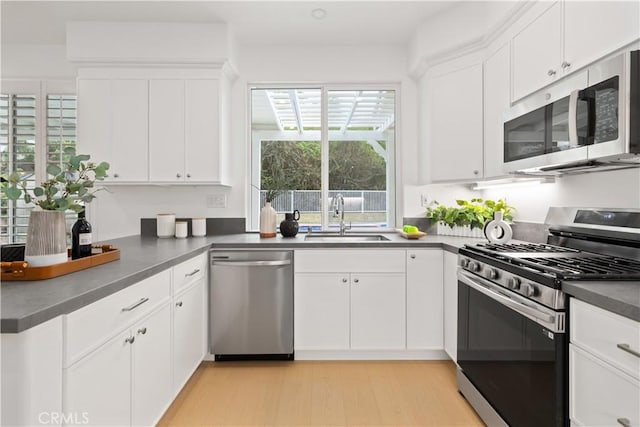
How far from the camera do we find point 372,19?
2934 millimetres

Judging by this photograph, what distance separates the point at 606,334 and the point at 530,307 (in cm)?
34

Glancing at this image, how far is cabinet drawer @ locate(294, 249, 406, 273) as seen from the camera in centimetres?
273

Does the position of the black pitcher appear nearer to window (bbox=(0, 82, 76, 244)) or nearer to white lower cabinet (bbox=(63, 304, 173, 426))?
white lower cabinet (bbox=(63, 304, 173, 426))

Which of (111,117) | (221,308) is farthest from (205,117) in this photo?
(221,308)

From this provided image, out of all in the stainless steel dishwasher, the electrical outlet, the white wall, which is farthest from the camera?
the electrical outlet

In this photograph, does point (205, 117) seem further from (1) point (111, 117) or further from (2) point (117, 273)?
(2) point (117, 273)

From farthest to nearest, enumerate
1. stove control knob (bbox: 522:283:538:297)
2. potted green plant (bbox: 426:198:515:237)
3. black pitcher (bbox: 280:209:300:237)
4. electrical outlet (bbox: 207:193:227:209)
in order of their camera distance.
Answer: electrical outlet (bbox: 207:193:227:209), black pitcher (bbox: 280:209:300:237), potted green plant (bbox: 426:198:515:237), stove control knob (bbox: 522:283:538:297)

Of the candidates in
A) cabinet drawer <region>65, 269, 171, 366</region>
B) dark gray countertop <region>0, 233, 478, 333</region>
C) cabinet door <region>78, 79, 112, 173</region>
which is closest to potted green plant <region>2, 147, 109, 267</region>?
dark gray countertop <region>0, 233, 478, 333</region>

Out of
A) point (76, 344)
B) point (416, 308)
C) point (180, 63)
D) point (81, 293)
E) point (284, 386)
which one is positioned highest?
point (180, 63)

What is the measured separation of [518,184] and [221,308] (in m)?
2.36

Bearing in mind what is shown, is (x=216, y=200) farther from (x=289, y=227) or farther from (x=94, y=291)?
(x=94, y=291)

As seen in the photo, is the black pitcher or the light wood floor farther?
the black pitcher

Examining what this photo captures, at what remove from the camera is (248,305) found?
2.68m

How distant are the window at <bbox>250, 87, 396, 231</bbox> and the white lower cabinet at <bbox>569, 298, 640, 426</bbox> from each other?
2.27 meters
